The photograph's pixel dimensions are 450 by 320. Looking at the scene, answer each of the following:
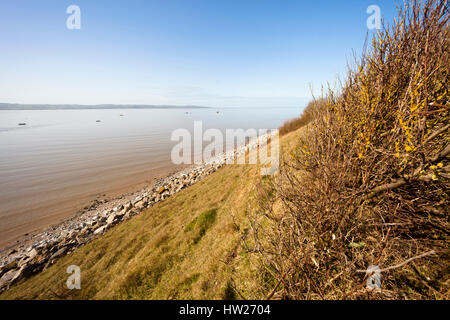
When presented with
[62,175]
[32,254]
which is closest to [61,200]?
[62,175]

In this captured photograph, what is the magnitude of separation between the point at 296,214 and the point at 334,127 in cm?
187

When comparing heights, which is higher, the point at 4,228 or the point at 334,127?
the point at 334,127

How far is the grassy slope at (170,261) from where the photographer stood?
446 centimetres

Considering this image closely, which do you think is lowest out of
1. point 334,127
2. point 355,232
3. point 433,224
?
point 355,232

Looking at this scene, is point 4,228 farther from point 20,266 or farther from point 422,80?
point 422,80

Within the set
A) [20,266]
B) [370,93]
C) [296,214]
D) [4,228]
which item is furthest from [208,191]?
[4,228]

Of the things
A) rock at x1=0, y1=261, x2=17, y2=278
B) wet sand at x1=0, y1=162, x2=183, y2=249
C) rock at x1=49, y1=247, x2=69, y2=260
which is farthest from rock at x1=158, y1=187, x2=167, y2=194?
rock at x1=0, y1=261, x2=17, y2=278

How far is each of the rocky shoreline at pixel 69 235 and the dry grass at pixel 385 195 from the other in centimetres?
1184

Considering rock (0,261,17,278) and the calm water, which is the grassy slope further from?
the calm water

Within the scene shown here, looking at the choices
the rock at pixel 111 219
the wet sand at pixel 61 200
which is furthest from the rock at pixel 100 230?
the wet sand at pixel 61 200
